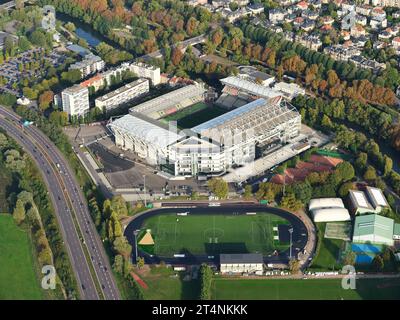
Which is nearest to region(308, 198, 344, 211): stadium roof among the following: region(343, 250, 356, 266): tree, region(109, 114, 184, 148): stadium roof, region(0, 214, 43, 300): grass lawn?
region(343, 250, 356, 266): tree

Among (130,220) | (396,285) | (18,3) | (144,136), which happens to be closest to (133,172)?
(144,136)

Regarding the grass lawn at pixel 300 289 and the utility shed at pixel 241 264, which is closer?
the grass lawn at pixel 300 289

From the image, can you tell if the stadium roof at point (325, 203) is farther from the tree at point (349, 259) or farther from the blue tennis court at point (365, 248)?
the tree at point (349, 259)

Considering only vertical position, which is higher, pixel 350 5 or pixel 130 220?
pixel 350 5

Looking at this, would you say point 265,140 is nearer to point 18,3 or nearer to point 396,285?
point 396,285

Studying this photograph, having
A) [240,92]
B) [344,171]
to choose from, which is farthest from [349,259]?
[240,92]

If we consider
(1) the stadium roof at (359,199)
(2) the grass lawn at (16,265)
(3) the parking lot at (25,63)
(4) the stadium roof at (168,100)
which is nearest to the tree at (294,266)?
(1) the stadium roof at (359,199)

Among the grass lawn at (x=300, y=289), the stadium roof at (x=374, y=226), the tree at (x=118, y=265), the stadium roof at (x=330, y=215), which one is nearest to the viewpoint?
the grass lawn at (x=300, y=289)
